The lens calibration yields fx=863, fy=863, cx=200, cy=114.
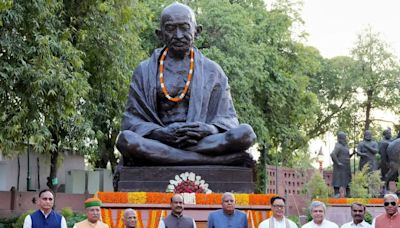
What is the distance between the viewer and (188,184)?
37.1 ft

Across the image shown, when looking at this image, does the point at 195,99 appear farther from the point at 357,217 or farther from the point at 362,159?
the point at 362,159

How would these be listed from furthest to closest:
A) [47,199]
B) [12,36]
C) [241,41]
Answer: [241,41], [12,36], [47,199]

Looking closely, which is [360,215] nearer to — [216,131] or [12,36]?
[216,131]

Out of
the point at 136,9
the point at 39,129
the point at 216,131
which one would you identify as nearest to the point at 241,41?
the point at 136,9

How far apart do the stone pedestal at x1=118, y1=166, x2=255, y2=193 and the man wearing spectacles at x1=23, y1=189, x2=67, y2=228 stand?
11.2ft

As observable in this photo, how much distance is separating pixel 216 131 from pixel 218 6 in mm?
17346

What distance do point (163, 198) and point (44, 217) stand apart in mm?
2516

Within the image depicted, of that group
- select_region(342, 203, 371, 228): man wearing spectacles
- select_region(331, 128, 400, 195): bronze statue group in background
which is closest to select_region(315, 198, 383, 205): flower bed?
select_region(331, 128, 400, 195): bronze statue group in background

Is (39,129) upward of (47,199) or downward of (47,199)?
upward

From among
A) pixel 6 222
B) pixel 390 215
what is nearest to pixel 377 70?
pixel 6 222

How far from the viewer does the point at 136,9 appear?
21.2 m

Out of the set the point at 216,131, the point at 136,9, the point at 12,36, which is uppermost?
the point at 136,9

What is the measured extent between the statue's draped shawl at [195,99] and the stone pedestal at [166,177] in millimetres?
629

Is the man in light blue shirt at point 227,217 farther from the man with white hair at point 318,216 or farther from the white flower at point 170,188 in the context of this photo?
the white flower at point 170,188
